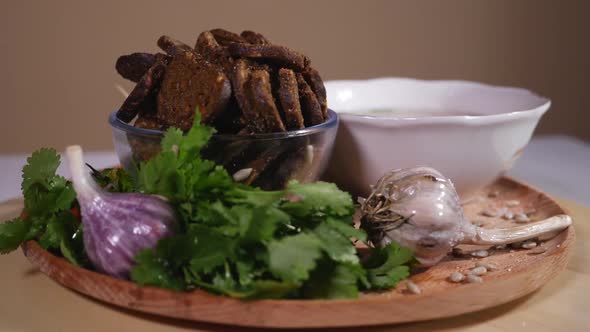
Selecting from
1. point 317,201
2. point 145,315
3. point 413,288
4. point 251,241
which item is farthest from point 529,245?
point 145,315

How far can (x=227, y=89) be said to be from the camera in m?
1.19

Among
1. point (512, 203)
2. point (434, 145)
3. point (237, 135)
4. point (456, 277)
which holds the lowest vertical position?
point (512, 203)

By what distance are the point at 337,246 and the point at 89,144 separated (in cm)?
260

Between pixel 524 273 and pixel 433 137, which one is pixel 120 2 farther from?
pixel 524 273

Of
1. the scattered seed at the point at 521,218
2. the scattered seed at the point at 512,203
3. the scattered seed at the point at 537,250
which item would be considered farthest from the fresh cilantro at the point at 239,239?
the scattered seed at the point at 512,203

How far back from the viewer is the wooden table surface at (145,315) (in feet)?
3.38

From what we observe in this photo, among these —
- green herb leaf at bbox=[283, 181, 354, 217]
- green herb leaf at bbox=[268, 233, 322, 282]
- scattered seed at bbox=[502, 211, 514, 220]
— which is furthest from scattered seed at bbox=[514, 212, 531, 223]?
green herb leaf at bbox=[268, 233, 322, 282]

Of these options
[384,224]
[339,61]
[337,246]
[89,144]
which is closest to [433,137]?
[384,224]

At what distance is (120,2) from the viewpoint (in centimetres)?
304

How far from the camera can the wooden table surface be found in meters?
1.03

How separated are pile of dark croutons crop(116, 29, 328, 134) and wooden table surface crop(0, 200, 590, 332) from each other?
0.34 meters

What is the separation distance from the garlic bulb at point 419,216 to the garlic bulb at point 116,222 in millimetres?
353

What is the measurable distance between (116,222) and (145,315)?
148mm

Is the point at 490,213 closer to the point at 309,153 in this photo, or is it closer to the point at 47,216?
the point at 309,153
